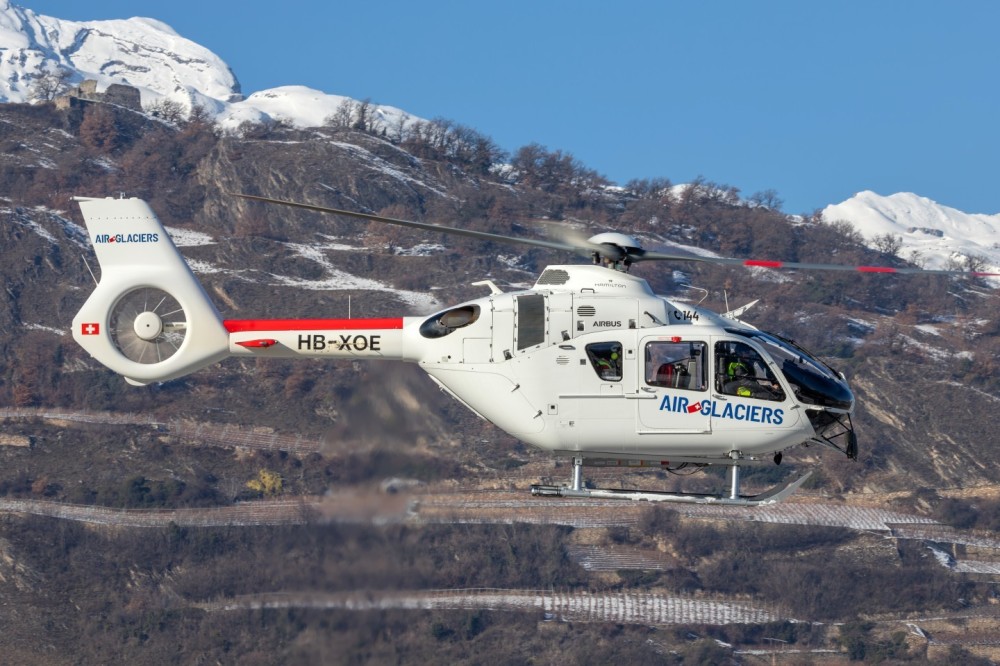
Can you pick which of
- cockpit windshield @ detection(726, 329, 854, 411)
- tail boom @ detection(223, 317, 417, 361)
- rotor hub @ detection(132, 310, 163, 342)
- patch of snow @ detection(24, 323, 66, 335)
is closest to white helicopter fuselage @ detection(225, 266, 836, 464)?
cockpit windshield @ detection(726, 329, 854, 411)

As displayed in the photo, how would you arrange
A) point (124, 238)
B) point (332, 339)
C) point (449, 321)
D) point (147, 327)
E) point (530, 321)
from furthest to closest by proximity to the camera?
1. point (124, 238)
2. point (147, 327)
3. point (332, 339)
4. point (449, 321)
5. point (530, 321)

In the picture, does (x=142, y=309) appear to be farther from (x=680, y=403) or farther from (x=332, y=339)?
(x=680, y=403)

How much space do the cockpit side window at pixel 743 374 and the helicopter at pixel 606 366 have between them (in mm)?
17

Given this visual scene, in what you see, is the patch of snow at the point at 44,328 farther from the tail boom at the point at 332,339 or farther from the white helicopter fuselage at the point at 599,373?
the white helicopter fuselage at the point at 599,373

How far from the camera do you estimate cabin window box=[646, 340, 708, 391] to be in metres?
31.7

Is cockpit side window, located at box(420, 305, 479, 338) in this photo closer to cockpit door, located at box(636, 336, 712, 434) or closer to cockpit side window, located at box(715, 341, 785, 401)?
cockpit door, located at box(636, 336, 712, 434)

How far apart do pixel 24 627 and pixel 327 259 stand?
63436mm

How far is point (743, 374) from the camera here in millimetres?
31766

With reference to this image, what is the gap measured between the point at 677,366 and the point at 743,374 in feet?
3.78

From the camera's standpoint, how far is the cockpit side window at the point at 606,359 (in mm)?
31875

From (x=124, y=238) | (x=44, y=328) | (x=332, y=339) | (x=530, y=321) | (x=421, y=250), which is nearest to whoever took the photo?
(x=530, y=321)

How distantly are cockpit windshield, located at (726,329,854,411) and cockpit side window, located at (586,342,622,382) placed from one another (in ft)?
6.59

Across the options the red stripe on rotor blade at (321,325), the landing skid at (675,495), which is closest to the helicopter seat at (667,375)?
the landing skid at (675,495)

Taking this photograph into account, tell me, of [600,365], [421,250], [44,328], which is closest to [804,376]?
[600,365]
